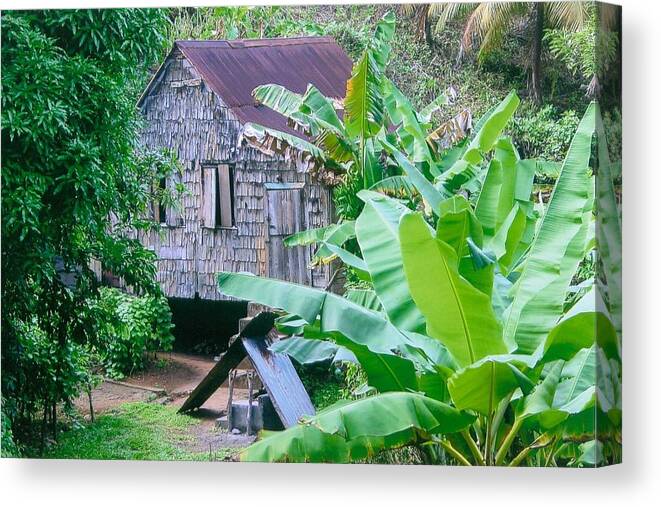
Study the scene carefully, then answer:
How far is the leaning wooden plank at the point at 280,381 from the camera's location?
612 centimetres

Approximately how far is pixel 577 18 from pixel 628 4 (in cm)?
34

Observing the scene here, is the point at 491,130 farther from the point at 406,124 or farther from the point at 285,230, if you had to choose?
the point at 285,230

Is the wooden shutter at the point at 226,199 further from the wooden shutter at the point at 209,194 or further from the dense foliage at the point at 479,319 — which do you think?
the dense foliage at the point at 479,319

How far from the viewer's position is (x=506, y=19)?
235 inches

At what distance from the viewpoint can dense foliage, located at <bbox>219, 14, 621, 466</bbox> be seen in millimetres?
5336

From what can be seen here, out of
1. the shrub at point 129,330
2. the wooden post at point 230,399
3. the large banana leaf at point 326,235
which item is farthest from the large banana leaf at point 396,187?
the shrub at point 129,330

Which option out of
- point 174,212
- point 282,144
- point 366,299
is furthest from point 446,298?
point 174,212

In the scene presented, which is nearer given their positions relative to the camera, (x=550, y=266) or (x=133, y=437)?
(x=550, y=266)

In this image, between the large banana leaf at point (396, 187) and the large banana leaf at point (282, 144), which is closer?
the large banana leaf at point (396, 187)

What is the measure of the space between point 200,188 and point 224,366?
0.98 metres

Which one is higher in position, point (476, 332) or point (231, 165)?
point (231, 165)

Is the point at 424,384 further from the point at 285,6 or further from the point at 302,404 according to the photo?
the point at 285,6

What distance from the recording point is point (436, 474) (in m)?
5.94

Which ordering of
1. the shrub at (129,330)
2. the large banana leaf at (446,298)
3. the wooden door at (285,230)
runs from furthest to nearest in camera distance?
1. the shrub at (129,330)
2. the wooden door at (285,230)
3. the large banana leaf at (446,298)
